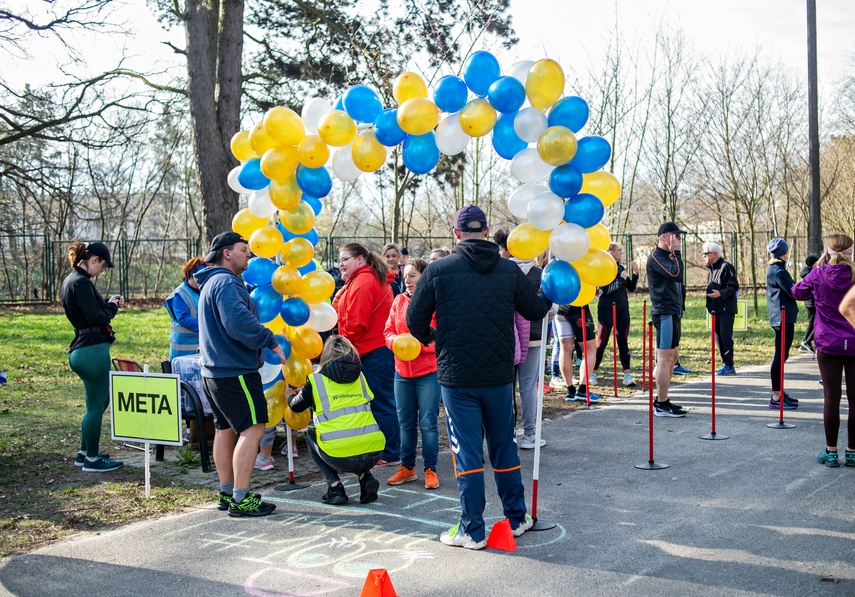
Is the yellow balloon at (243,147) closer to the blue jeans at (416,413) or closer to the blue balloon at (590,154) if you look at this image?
the blue jeans at (416,413)

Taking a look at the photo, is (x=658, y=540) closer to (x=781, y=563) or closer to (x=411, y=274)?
(x=781, y=563)

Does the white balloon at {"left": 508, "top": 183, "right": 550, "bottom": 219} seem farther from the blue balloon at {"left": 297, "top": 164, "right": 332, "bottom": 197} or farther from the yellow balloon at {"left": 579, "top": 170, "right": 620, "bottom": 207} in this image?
the blue balloon at {"left": 297, "top": 164, "right": 332, "bottom": 197}

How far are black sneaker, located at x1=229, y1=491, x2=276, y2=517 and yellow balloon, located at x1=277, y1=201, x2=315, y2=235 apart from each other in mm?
2260

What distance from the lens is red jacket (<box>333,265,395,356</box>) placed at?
6871 millimetres

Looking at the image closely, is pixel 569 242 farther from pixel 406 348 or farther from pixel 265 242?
pixel 265 242

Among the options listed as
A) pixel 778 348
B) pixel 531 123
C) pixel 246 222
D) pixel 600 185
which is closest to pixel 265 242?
pixel 246 222

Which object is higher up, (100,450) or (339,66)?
(339,66)

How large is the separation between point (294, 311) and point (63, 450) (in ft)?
10.7

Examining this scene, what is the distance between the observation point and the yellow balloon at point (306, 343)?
6770 millimetres

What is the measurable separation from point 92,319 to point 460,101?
3837 mm

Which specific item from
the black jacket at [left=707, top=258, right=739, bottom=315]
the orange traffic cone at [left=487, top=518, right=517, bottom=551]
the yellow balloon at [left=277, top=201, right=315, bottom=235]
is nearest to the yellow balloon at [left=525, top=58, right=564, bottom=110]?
the yellow balloon at [left=277, top=201, right=315, bottom=235]

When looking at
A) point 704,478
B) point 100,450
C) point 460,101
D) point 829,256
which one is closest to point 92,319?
point 100,450

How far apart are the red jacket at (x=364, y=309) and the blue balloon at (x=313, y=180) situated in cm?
89

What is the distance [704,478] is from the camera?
21.2ft
